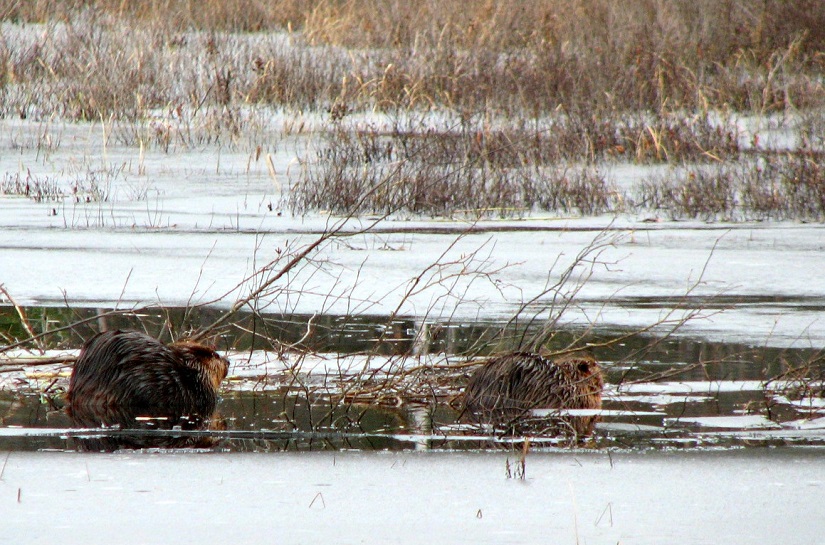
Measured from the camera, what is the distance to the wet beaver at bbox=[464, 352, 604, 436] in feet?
15.5

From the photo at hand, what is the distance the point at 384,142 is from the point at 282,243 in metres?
4.86

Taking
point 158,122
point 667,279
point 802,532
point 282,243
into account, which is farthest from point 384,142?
point 802,532

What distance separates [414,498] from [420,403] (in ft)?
4.84

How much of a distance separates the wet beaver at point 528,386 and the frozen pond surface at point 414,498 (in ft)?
2.22

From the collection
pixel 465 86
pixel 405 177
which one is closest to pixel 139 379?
pixel 405 177

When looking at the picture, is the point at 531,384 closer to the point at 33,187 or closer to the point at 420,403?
the point at 420,403

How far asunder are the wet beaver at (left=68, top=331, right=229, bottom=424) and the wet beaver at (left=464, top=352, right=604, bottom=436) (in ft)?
3.55

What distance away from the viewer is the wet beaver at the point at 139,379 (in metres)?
4.73

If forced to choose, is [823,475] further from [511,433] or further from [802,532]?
[511,433]

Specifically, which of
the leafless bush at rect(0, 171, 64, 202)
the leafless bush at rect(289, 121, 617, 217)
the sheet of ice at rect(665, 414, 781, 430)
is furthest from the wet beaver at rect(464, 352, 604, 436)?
the leafless bush at rect(0, 171, 64, 202)

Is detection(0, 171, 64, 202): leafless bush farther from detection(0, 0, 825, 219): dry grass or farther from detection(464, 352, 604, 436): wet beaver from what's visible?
detection(464, 352, 604, 436): wet beaver

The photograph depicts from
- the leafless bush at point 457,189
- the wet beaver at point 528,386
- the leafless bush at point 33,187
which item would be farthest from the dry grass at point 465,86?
the wet beaver at point 528,386

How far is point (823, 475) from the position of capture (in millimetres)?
3865

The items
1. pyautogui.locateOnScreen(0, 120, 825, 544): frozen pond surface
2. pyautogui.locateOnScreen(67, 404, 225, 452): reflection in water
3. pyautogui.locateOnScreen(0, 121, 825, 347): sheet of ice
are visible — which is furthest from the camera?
pyautogui.locateOnScreen(0, 121, 825, 347): sheet of ice
